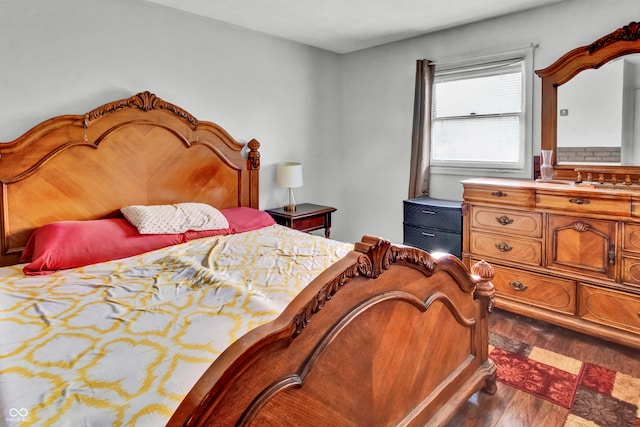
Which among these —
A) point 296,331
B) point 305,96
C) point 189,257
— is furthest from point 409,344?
point 305,96

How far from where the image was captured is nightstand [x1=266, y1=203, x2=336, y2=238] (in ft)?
12.1

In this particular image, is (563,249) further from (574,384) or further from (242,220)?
(242,220)

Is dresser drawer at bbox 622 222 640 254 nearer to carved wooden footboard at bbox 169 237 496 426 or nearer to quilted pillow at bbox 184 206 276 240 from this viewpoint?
carved wooden footboard at bbox 169 237 496 426

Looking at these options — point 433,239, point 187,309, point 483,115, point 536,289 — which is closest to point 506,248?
point 536,289

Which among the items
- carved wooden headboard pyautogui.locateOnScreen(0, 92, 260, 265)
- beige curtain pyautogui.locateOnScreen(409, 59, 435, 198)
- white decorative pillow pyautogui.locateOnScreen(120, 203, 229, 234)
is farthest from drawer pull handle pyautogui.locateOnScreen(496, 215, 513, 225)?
carved wooden headboard pyautogui.locateOnScreen(0, 92, 260, 265)

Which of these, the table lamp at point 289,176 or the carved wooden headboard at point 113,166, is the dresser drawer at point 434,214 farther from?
the carved wooden headboard at point 113,166

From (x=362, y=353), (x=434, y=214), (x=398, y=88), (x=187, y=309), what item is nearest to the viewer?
(x=362, y=353)

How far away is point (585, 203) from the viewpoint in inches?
101

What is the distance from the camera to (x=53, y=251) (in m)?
2.21

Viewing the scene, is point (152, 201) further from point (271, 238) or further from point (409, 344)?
point (409, 344)

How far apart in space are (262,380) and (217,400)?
5.6 inches

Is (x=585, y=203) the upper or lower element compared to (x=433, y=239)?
upper

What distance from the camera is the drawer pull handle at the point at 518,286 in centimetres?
288

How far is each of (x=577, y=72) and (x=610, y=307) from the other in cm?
169
